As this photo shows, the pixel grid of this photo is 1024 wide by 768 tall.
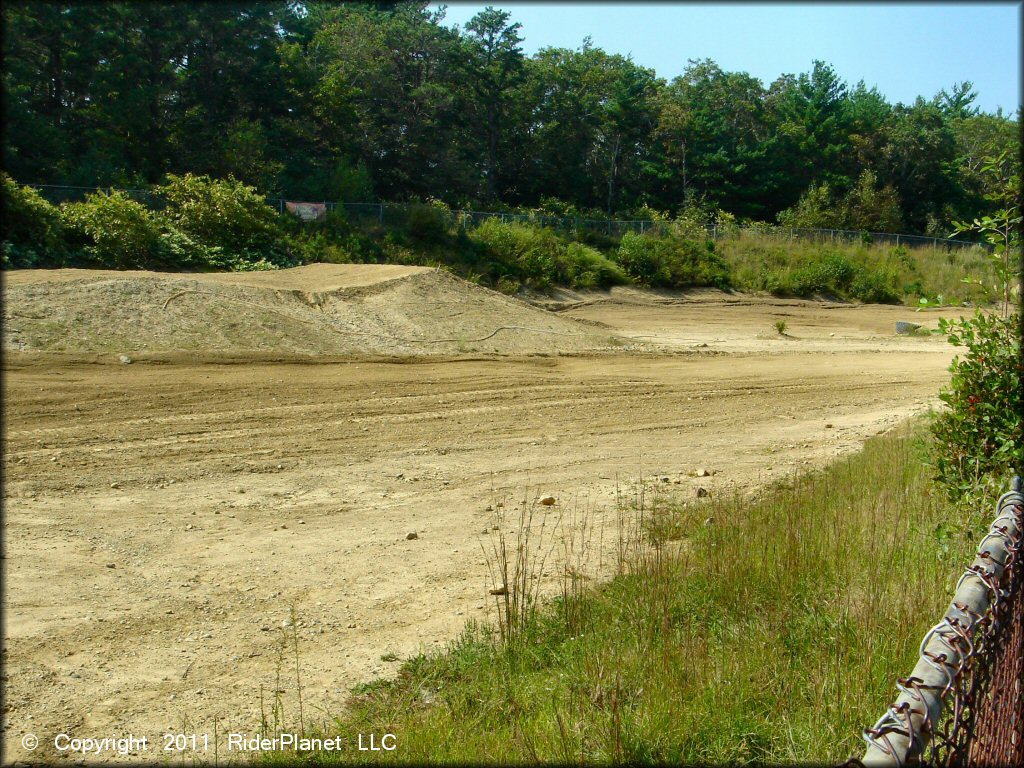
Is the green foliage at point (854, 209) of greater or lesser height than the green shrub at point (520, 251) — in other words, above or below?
above

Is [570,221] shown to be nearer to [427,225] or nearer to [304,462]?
[427,225]

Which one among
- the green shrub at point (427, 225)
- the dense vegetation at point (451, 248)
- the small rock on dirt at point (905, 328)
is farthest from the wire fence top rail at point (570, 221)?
the small rock on dirt at point (905, 328)

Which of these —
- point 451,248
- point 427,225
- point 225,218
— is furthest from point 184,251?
point 427,225

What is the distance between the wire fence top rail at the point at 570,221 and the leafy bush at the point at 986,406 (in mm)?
24555

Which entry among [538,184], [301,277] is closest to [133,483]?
[301,277]

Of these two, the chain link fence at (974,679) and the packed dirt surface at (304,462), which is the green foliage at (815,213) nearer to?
the packed dirt surface at (304,462)

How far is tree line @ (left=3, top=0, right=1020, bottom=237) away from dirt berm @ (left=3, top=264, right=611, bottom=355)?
5338 millimetres

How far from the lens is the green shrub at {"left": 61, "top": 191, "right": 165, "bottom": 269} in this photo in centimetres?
2425

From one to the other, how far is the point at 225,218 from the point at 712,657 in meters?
25.0

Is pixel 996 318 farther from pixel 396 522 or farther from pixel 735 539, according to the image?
pixel 396 522

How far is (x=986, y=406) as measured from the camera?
7035 millimetres

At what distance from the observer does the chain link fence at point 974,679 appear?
8.25 feet

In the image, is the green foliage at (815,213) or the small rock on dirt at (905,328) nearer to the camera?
the small rock on dirt at (905,328)

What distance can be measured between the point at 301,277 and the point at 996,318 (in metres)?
19.0
